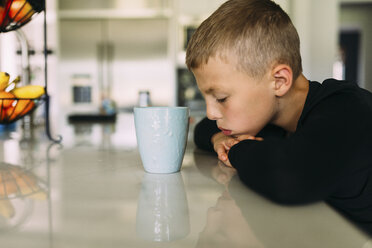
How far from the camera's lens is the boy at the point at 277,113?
0.43 m

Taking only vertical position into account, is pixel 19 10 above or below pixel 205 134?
above

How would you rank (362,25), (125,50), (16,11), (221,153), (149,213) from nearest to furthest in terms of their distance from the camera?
(149,213), (221,153), (16,11), (125,50), (362,25)

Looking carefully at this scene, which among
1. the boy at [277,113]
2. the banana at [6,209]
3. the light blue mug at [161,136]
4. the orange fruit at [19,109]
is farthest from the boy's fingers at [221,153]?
the orange fruit at [19,109]

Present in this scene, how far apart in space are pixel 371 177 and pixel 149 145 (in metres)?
0.39

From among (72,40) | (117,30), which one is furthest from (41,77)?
(117,30)

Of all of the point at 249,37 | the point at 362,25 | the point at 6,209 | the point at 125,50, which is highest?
the point at 362,25

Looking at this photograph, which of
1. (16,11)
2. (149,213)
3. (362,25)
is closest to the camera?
(149,213)

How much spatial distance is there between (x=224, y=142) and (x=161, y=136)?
0.70 feet

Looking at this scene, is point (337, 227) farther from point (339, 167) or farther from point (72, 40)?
point (72, 40)

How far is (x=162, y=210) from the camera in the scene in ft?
1.24

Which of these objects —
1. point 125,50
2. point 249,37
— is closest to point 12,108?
point 249,37

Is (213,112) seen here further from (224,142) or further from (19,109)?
(19,109)

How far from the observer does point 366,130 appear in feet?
1.68

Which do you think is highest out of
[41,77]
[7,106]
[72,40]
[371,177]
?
[72,40]
